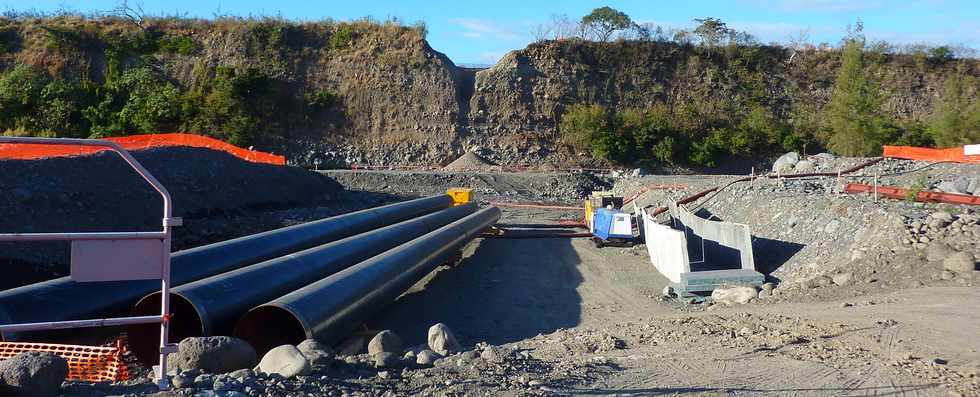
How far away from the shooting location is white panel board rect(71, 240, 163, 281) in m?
4.48

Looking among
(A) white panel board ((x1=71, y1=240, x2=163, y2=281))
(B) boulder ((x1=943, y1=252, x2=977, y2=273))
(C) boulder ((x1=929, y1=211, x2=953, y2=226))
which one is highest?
(C) boulder ((x1=929, y1=211, x2=953, y2=226))

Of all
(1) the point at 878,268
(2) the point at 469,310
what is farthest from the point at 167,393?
(1) the point at 878,268

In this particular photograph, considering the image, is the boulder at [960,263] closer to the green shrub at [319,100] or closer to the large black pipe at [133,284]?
the large black pipe at [133,284]

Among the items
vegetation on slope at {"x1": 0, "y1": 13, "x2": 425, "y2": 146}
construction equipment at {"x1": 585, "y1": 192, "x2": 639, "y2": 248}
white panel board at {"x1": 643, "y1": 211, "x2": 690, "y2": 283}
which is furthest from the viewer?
vegetation on slope at {"x1": 0, "y1": 13, "x2": 425, "y2": 146}

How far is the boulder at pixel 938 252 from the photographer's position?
11.1m

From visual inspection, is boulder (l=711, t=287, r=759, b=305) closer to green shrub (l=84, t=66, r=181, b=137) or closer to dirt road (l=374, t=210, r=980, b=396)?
dirt road (l=374, t=210, r=980, b=396)

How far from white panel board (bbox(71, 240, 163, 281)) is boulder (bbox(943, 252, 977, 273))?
34.6 feet

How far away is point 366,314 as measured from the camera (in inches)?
357

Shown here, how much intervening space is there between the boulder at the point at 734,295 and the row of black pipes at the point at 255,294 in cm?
465

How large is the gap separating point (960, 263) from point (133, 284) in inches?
432

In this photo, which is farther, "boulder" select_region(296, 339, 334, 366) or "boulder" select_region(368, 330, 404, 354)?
"boulder" select_region(368, 330, 404, 354)

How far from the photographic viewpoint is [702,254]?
16.2 m

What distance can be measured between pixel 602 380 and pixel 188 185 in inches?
697

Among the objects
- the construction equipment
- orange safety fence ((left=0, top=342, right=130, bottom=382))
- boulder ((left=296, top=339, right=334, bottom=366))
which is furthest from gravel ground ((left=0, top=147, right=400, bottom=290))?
boulder ((left=296, top=339, right=334, bottom=366))
